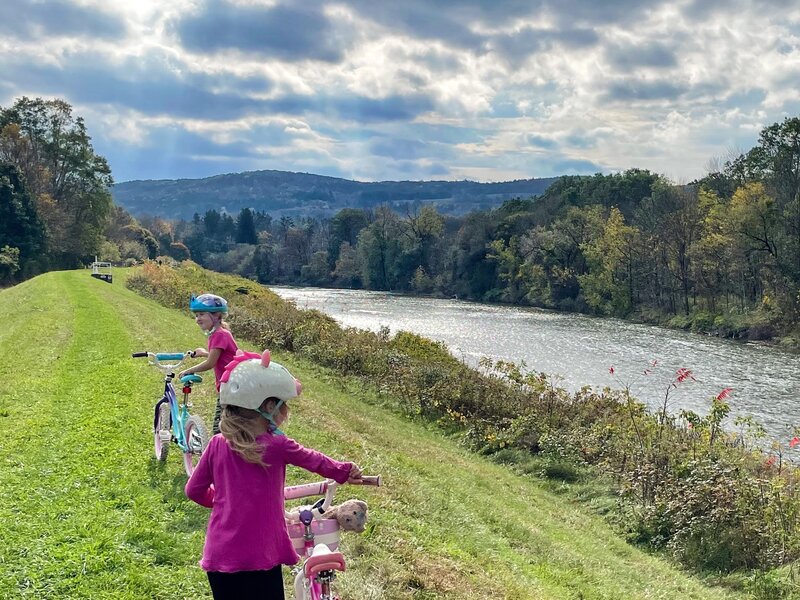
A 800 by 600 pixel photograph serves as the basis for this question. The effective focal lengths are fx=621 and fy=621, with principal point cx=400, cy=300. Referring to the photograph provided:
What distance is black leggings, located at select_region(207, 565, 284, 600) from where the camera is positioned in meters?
2.92

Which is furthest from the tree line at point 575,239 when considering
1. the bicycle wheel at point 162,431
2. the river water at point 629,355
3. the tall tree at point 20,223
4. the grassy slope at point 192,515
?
the bicycle wheel at point 162,431

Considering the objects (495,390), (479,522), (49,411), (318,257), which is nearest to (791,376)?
(495,390)

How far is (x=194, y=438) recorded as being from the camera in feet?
20.7

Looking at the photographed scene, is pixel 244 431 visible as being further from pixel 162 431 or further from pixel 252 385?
pixel 162 431

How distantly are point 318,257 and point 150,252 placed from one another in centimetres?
2544

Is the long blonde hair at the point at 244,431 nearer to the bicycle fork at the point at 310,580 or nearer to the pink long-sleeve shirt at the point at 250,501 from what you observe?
the pink long-sleeve shirt at the point at 250,501

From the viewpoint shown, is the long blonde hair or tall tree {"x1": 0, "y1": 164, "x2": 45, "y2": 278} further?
tall tree {"x1": 0, "y1": 164, "x2": 45, "y2": 278}

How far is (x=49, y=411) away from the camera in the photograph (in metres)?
8.97

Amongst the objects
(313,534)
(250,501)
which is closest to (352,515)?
(313,534)

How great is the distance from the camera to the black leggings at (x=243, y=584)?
2916mm

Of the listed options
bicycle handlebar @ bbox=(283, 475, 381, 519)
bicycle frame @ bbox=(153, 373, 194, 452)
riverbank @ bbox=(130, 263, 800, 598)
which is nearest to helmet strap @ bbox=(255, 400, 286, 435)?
bicycle handlebar @ bbox=(283, 475, 381, 519)

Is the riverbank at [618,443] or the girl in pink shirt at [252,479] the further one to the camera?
the riverbank at [618,443]

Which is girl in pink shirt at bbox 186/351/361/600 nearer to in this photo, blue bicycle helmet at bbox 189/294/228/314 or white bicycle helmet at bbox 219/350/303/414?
white bicycle helmet at bbox 219/350/303/414

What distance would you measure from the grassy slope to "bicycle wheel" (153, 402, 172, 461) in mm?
144
